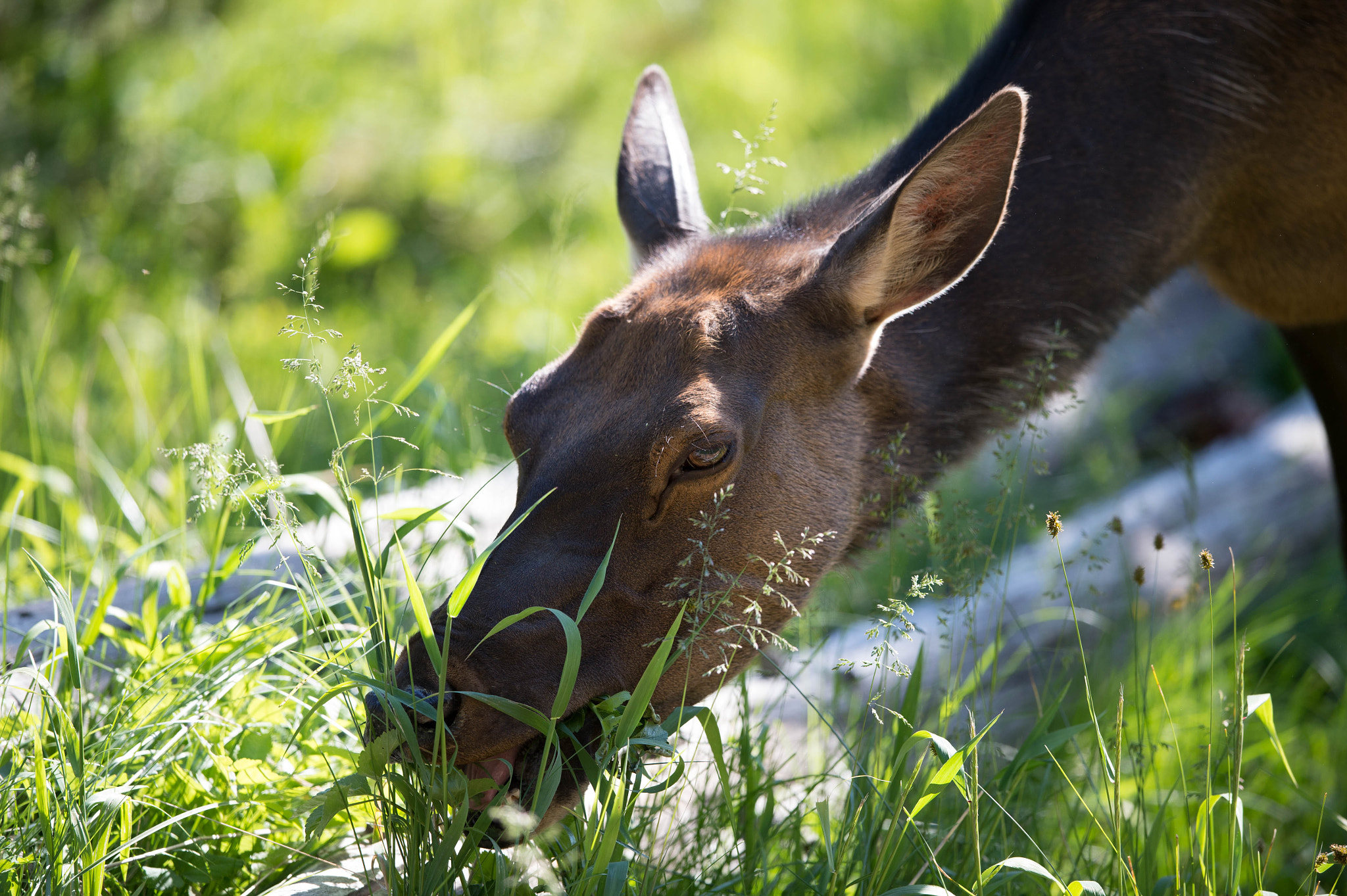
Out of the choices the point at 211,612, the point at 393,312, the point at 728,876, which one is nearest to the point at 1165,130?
the point at 728,876

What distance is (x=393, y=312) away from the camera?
622 cm

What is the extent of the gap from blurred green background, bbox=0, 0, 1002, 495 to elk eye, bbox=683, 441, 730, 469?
4.04 feet

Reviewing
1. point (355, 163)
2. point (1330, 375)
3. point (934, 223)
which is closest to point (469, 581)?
point (934, 223)

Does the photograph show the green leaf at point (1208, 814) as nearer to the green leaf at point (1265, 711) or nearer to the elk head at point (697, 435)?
the green leaf at point (1265, 711)

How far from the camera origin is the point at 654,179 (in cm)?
350

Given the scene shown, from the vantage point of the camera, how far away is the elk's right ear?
3406 mm

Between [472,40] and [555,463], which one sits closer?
[555,463]

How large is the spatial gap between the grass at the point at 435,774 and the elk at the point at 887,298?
11 cm

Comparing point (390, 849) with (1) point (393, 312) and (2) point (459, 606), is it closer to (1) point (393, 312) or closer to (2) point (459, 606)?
(2) point (459, 606)

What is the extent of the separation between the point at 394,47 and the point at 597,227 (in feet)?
8.90

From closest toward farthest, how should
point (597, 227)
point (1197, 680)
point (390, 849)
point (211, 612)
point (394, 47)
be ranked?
point (390, 849)
point (211, 612)
point (1197, 680)
point (597, 227)
point (394, 47)

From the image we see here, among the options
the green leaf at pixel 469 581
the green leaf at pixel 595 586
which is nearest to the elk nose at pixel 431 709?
the green leaf at pixel 469 581

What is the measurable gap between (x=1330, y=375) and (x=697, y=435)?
2646 millimetres

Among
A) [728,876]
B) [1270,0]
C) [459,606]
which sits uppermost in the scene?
[1270,0]
